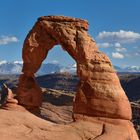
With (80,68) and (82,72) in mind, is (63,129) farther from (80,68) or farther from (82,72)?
(80,68)

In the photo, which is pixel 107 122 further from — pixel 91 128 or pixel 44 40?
pixel 44 40

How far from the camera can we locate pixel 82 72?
93.1 ft

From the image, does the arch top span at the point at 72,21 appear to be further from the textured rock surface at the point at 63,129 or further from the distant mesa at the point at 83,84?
the textured rock surface at the point at 63,129

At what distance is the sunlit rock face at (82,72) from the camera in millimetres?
27203

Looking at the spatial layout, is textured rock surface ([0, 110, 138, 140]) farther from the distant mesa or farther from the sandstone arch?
the sandstone arch

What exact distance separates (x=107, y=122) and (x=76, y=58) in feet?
15.8

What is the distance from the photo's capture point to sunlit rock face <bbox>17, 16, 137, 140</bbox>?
2720 cm

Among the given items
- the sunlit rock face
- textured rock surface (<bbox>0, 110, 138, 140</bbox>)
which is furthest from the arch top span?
textured rock surface (<bbox>0, 110, 138, 140</bbox>)

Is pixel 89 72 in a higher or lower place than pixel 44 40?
lower

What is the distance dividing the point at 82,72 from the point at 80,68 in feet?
0.95

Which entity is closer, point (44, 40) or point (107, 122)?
point (107, 122)

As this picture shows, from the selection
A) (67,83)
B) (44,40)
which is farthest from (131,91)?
(44,40)

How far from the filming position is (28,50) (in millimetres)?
31219

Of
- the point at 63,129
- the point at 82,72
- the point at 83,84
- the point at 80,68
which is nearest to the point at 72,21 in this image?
the point at 80,68
